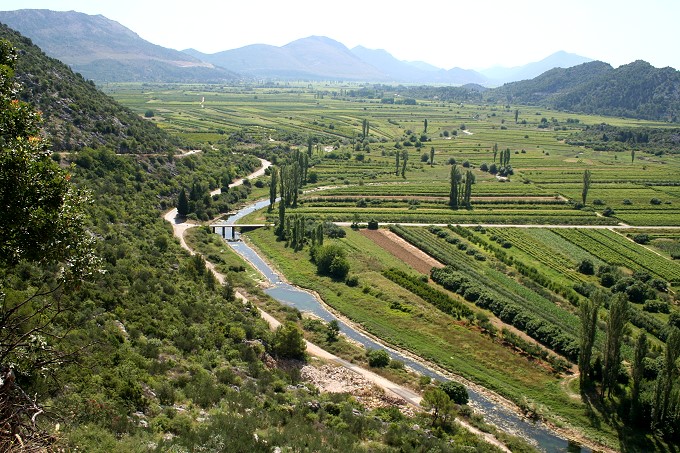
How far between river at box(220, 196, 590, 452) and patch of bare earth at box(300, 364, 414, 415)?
6.73 meters

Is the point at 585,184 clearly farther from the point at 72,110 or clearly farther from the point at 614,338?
the point at 72,110

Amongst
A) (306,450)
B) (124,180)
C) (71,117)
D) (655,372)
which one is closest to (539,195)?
(655,372)

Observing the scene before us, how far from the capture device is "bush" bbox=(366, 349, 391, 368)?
47.9 meters

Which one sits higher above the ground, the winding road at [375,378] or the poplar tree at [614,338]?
the poplar tree at [614,338]

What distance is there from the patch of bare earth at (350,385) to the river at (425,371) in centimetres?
673

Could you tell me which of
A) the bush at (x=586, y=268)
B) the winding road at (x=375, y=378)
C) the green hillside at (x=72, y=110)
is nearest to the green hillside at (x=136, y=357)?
the winding road at (x=375, y=378)

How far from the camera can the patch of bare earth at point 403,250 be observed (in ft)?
243

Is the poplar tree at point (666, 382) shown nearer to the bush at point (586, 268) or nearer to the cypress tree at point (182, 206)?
the bush at point (586, 268)

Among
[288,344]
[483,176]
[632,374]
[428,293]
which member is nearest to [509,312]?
[428,293]

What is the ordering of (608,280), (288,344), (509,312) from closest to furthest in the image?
(288,344), (509,312), (608,280)

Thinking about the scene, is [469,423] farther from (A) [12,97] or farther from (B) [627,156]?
(B) [627,156]

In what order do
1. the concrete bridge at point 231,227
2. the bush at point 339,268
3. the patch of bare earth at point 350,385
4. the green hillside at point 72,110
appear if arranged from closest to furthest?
the patch of bare earth at point 350,385
the bush at point 339,268
the green hillside at point 72,110
the concrete bridge at point 231,227

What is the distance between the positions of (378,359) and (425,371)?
14.8 feet

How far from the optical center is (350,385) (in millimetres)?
43281
